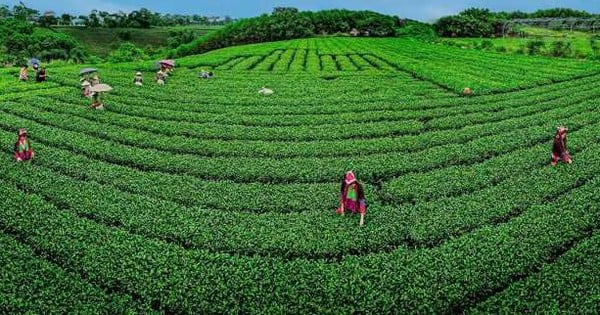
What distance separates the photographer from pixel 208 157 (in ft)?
62.0

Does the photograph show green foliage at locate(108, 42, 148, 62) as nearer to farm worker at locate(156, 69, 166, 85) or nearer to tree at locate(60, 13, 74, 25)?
farm worker at locate(156, 69, 166, 85)

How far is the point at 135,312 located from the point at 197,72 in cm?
3112

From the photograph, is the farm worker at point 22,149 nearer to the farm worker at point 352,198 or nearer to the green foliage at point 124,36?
the farm worker at point 352,198

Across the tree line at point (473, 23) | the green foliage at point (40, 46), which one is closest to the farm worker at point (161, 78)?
the green foliage at point (40, 46)

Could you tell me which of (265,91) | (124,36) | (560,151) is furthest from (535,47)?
(124,36)

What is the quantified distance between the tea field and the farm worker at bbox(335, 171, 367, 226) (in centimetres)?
43

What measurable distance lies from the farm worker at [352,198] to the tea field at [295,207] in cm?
43

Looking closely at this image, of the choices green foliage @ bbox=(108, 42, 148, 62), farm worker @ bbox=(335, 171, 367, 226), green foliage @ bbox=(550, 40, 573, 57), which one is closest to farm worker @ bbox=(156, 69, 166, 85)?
farm worker @ bbox=(335, 171, 367, 226)

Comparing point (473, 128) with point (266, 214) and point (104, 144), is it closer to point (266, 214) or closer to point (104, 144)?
point (266, 214)

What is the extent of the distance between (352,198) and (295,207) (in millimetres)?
1760

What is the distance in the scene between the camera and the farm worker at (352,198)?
13.6 meters

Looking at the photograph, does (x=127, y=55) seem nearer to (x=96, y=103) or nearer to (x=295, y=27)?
(x=295, y=27)

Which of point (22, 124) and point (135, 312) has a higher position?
point (22, 124)

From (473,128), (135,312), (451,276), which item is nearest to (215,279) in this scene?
(135,312)
